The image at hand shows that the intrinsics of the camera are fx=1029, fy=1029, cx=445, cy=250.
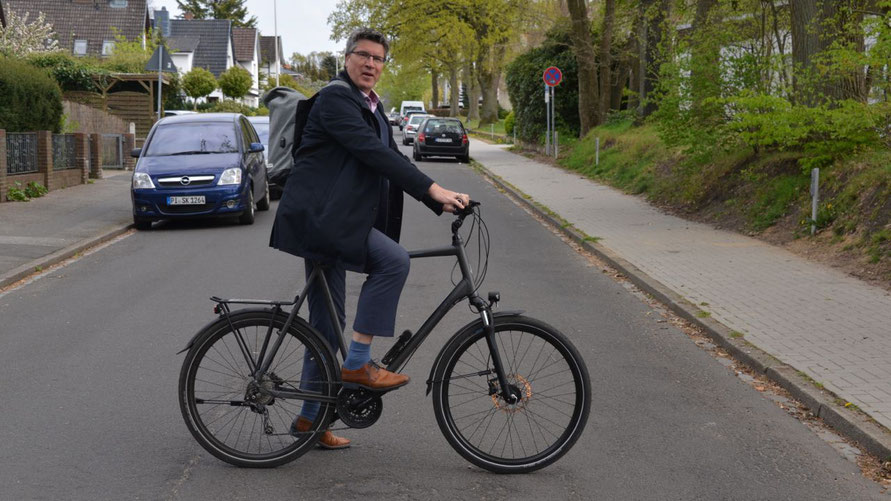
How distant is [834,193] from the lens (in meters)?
13.2

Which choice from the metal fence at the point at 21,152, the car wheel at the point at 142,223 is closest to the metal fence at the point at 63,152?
the metal fence at the point at 21,152

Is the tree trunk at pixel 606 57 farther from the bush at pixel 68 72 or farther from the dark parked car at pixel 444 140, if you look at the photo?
the bush at pixel 68 72

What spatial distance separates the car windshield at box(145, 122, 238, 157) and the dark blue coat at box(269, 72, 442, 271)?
1244cm

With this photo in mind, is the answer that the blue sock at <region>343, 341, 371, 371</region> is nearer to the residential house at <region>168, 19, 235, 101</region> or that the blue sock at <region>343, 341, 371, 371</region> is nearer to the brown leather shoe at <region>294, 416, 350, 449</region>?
the brown leather shoe at <region>294, 416, 350, 449</region>

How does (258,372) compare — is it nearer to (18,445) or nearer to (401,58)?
(18,445)

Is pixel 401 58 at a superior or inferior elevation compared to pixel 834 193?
superior

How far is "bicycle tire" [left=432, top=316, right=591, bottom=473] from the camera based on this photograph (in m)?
4.76

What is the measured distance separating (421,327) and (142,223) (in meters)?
12.2

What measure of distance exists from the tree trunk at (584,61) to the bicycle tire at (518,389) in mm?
24964

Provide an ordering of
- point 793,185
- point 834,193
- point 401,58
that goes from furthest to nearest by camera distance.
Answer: point 401,58, point 793,185, point 834,193

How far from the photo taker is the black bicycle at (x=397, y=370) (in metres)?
4.79

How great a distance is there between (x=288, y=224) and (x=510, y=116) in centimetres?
4673

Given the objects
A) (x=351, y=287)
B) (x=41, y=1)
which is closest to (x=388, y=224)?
(x=351, y=287)

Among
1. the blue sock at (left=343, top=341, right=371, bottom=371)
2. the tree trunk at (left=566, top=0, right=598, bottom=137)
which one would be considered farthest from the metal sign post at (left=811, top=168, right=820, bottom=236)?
the tree trunk at (left=566, top=0, right=598, bottom=137)
